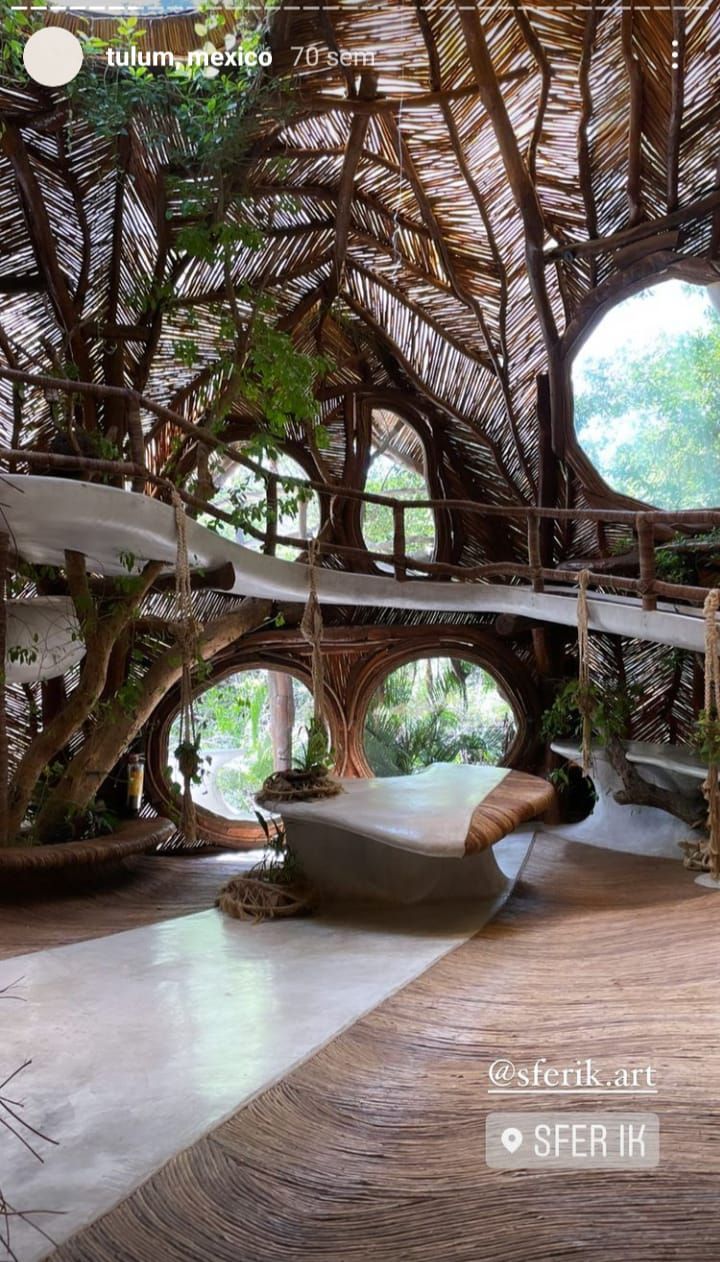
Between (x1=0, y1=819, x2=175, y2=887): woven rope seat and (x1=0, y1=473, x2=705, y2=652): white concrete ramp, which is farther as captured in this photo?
(x1=0, y1=819, x2=175, y2=887): woven rope seat

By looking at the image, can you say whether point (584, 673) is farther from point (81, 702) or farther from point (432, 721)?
point (432, 721)

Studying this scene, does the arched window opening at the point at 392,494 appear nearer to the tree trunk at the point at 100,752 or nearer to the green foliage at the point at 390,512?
the green foliage at the point at 390,512

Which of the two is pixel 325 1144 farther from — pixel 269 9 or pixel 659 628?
pixel 269 9

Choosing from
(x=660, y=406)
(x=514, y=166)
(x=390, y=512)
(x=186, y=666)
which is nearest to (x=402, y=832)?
(x=186, y=666)

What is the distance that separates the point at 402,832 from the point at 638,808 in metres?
2.80

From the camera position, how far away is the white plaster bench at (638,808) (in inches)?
221

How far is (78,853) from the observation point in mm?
4488

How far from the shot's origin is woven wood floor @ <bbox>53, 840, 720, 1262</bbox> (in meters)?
1.36

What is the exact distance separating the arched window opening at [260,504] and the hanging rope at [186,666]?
0.98m

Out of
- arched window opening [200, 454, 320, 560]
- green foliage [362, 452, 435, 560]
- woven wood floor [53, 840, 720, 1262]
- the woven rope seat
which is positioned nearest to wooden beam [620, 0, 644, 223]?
arched window opening [200, 454, 320, 560]

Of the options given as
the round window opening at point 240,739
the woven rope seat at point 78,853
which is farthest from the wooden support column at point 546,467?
the round window opening at point 240,739

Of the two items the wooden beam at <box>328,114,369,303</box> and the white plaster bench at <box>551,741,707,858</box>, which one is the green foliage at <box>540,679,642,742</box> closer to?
the white plaster bench at <box>551,741,707,858</box>

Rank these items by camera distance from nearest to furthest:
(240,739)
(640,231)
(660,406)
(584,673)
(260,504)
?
(584,673) → (260,504) → (640,231) → (660,406) → (240,739)

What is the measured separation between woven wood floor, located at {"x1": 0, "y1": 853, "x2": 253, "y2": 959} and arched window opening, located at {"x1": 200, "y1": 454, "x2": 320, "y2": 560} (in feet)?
6.12
